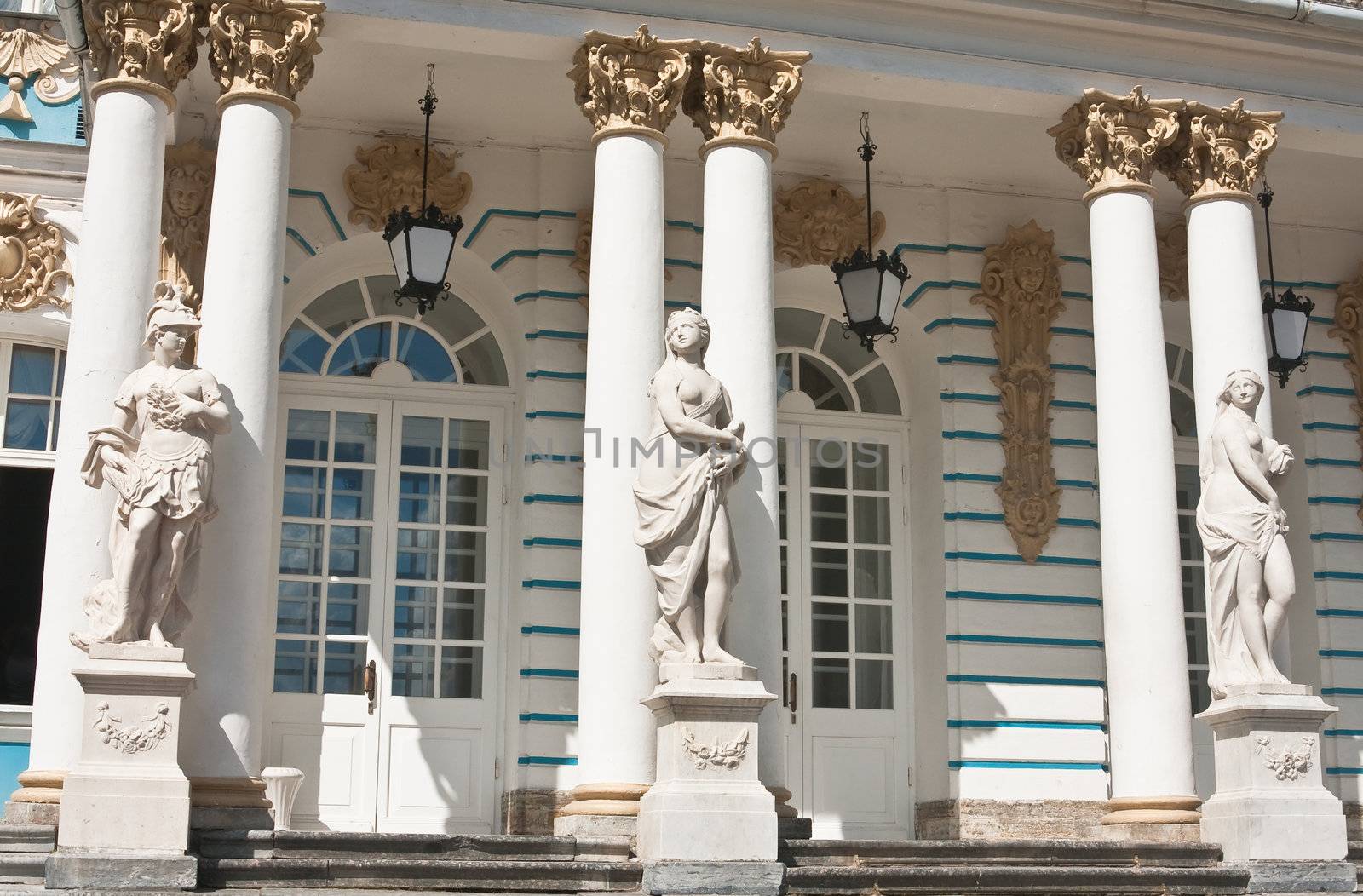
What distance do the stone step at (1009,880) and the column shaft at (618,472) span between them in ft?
4.15

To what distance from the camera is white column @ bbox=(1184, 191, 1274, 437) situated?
12383mm

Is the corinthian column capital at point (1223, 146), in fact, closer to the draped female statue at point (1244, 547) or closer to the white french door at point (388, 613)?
the draped female statue at point (1244, 547)

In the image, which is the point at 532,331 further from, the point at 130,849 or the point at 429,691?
the point at 130,849

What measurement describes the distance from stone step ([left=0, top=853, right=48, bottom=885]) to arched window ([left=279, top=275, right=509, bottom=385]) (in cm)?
564

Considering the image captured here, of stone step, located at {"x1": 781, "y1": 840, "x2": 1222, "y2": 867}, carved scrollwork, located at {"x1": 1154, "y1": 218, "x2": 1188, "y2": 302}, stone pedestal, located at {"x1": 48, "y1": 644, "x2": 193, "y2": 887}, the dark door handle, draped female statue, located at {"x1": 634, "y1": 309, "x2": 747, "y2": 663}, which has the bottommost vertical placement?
stone step, located at {"x1": 781, "y1": 840, "x2": 1222, "y2": 867}

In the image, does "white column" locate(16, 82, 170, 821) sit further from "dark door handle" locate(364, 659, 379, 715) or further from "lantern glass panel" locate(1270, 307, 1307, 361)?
"lantern glass panel" locate(1270, 307, 1307, 361)

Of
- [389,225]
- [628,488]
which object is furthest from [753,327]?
[389,225]

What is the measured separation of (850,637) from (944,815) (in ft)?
5.58

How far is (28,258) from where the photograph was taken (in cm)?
1405

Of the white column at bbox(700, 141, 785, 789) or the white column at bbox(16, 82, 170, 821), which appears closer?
the white column at bbox(16, 82, 170, 821)

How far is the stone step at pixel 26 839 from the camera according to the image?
31.8ft

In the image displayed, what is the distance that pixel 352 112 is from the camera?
14.0 meters

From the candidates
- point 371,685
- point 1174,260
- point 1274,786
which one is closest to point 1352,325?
point 1174,260

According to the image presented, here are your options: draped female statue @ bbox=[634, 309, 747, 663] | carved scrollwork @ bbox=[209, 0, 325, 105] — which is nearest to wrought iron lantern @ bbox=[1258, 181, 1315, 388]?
draped female statue @ bbox=[634, 309, 747, 663]
